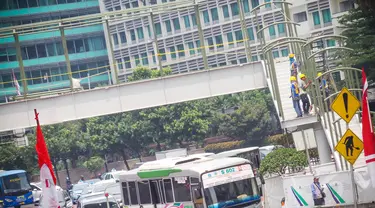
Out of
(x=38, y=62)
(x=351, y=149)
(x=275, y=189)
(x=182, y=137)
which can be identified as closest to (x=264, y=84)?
(x=275, y=189)

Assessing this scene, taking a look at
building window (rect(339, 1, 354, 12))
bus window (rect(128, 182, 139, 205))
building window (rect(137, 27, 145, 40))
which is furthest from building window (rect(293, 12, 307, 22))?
bus window (rect(128, 182, 139, 205))

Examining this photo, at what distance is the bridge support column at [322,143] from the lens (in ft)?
90.3

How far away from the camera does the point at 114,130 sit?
70875 mm

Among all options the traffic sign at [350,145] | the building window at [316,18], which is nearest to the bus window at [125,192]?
the traffic sign at [350,145]

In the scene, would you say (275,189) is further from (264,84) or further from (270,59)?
(264,84)

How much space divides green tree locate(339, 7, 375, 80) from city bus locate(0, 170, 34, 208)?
19.4 m

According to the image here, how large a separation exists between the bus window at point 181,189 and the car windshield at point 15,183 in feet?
80.3

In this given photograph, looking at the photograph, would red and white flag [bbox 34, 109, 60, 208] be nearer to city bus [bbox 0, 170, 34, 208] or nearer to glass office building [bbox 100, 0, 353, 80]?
city bus [bbox 0, 170, 34, 208]

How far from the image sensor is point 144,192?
26812 millimetres

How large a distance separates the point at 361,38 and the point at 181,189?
17227 millimetres

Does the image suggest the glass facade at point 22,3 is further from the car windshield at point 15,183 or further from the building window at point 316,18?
the car windshield at point 15,183

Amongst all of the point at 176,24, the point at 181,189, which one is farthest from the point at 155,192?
the point at 176,24

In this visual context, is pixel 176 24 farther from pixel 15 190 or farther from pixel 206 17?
pixel 15 190

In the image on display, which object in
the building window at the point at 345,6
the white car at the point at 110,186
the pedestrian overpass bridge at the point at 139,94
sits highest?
the building window at the point at 345,6
